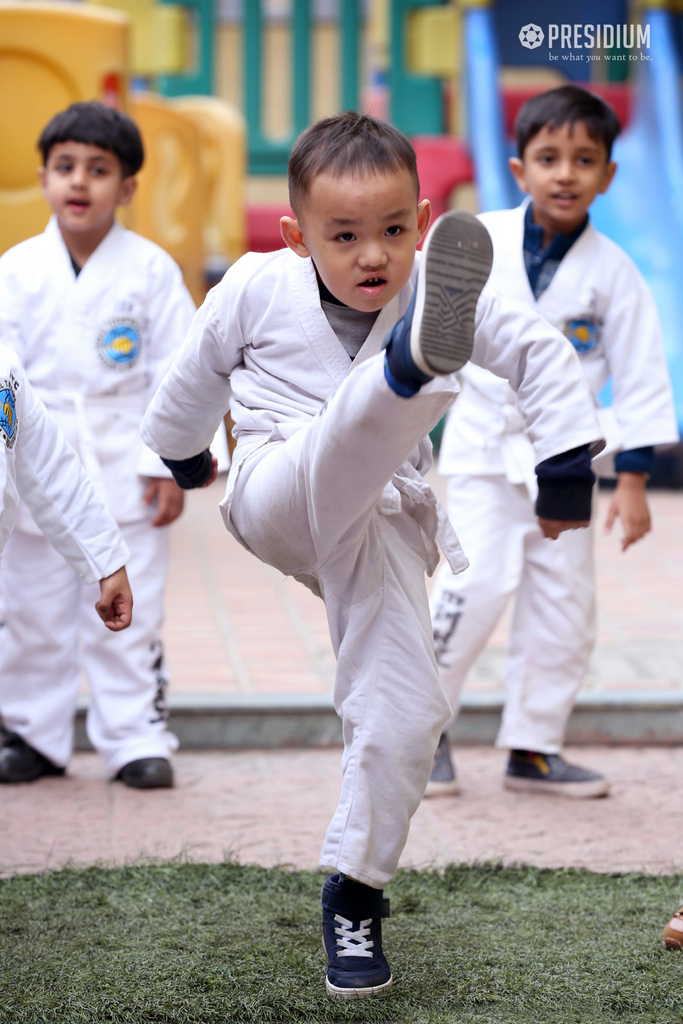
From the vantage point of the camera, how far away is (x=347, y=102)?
11094 millimetres

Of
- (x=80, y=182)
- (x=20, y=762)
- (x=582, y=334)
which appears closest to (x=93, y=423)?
(x=80, y=182)

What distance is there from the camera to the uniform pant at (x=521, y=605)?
127 inches

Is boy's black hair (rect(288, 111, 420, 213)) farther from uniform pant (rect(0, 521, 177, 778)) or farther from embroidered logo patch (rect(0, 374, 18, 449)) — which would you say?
uniform pant (rect(0, 521, 177, 778))

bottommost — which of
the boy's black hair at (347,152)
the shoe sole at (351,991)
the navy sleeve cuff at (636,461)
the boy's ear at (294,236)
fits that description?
the shoe sole at (351,991)

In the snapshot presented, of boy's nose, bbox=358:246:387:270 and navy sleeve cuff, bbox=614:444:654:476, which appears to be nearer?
boy's nose, bbox=358:246:387:270

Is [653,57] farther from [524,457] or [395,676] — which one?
[395,676]

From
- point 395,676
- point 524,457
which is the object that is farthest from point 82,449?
point 395,676

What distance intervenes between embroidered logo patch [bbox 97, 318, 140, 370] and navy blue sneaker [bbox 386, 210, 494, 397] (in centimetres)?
165

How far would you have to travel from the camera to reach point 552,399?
213 cm

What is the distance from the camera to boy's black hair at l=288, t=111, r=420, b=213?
6.38 ft

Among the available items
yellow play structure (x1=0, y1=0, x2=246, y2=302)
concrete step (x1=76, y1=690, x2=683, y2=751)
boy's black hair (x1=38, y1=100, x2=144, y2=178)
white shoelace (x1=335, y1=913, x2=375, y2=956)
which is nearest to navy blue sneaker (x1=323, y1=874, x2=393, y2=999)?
white shoelace (x1=335, y1=913, x2=375, y2=956)

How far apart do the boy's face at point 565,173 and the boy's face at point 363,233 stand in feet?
4.11

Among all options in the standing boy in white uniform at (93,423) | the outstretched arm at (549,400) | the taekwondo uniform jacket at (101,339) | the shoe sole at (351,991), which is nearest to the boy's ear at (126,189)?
the standing boy in white uniform at (93,423)

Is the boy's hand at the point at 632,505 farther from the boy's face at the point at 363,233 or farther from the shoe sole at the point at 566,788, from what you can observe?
the boy's face at the point at 363,233
